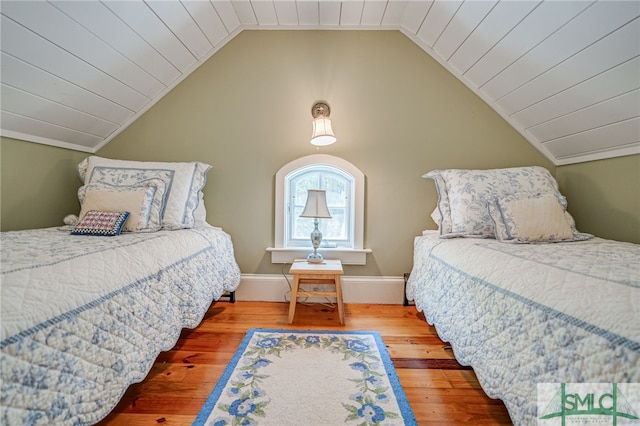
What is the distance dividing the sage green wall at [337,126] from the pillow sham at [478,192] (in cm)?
35

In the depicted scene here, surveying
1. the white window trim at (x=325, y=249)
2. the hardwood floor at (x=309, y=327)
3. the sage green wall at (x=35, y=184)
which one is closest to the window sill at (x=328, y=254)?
the white window trim at (x=325, y=249)

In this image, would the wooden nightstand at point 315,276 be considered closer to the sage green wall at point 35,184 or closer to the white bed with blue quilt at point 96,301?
the white bed with blue quilt at point 96,301

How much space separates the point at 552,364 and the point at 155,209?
2165 mm

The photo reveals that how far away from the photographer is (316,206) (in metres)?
2.27

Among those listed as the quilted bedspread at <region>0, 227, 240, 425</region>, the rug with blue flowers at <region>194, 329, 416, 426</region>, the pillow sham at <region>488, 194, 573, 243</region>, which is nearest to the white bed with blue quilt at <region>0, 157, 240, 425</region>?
the quilted bedspread at <region>0, 227, 240, 425</region>

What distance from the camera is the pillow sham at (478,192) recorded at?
6.55 feet

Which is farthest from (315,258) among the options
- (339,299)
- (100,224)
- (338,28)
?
(338,28)

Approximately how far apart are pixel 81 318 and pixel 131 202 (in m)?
1.14

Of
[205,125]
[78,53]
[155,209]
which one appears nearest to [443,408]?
[155,209]

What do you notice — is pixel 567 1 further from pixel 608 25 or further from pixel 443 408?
pixel 443 408

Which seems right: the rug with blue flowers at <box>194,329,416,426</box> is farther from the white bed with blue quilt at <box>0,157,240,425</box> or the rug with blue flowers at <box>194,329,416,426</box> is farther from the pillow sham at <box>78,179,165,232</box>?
the pillow sham at <box>78,179,165,232</box>

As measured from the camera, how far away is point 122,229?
1814mm

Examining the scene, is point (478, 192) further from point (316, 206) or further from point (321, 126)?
point (321, 126)

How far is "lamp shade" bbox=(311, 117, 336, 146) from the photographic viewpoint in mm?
2338
